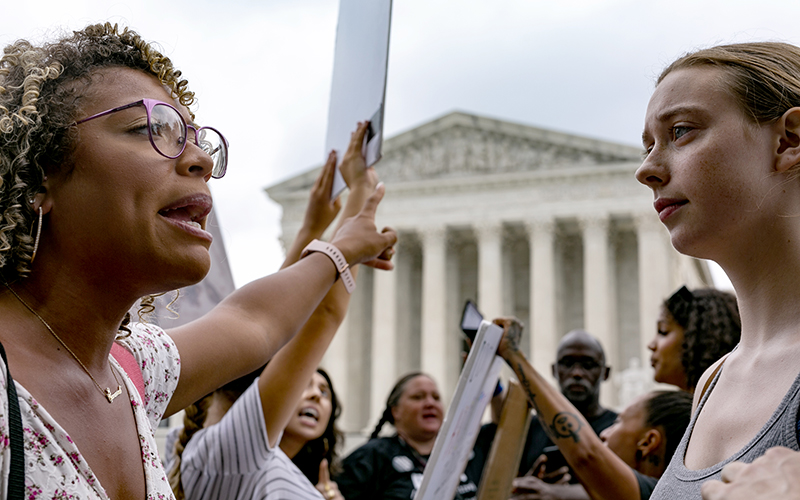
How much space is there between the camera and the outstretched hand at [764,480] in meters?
0.98

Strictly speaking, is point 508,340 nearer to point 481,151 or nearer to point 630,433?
point 630,433

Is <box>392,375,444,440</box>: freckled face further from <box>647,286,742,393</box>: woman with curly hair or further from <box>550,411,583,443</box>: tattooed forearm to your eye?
<box>550,411,583,443</box>: tattooed forearm

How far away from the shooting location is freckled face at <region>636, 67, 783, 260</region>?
149 cm

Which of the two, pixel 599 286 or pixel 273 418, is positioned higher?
pixel 599 286

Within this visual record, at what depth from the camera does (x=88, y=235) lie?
4.79 feet

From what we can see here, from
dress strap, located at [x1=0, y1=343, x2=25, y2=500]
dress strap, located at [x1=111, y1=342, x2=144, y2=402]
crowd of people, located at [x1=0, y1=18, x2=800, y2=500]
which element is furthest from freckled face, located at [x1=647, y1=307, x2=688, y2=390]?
dress strap, located at [x1=0, y1=343, x2=25, y2=500]

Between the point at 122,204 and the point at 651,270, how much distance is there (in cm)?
3174

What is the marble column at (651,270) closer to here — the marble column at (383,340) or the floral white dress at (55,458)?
the marble column at (383,340)

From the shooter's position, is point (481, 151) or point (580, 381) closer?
point (580, 381)

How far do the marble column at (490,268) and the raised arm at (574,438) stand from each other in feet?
97.1

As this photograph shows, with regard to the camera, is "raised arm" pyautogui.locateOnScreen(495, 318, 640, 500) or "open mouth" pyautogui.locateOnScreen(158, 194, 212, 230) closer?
"open mouth" pyautogui.locateOnScreen(158, 194, 212, 230)

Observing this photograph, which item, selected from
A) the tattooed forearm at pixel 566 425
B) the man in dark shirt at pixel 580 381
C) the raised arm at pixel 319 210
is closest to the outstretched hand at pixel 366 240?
the raised arm at pixel 319 210

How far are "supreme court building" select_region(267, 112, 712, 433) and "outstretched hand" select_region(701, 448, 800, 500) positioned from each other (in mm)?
30941

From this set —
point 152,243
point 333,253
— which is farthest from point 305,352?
point 152,243
